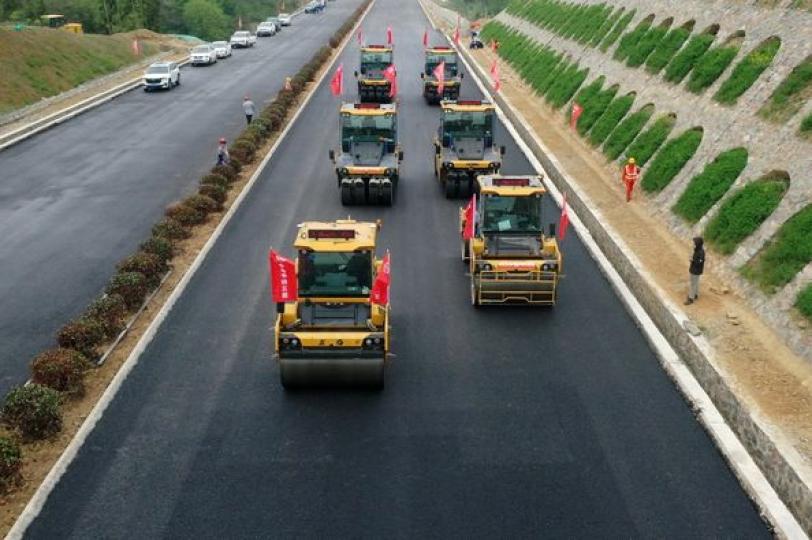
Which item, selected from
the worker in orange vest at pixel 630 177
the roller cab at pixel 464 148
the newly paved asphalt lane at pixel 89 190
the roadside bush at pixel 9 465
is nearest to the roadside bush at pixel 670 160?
the worker in orange vest at pixel 630 177

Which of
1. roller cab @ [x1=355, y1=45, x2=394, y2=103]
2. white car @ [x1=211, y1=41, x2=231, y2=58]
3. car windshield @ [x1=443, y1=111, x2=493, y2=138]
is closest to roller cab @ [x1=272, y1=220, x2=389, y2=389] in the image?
car windshield @ [x1=443, y1=111, x2=493, y2=138]

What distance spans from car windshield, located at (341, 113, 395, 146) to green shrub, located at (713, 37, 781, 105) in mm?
11022

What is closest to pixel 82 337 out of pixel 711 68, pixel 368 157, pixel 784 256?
pixel 368 157

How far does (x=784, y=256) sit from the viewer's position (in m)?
15.3

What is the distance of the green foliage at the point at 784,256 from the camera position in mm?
14875

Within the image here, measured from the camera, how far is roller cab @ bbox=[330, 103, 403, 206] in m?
24.0

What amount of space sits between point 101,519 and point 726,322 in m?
12.0

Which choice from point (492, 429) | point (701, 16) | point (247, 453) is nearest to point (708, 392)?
point (492, 429)

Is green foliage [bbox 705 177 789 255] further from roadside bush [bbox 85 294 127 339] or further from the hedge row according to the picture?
roadside bush [bbox 85 294 127 339]

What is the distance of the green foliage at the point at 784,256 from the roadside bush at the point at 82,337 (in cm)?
1392

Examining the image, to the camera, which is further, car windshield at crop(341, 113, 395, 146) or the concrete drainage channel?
car windshield at crop(341, 113, 395, 146)

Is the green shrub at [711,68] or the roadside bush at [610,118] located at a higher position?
the green shrub at [711,68]

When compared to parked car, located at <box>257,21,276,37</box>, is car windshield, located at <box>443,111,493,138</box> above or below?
below

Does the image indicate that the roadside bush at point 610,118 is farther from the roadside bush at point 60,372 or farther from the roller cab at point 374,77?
the roadside bush at point 60,372
